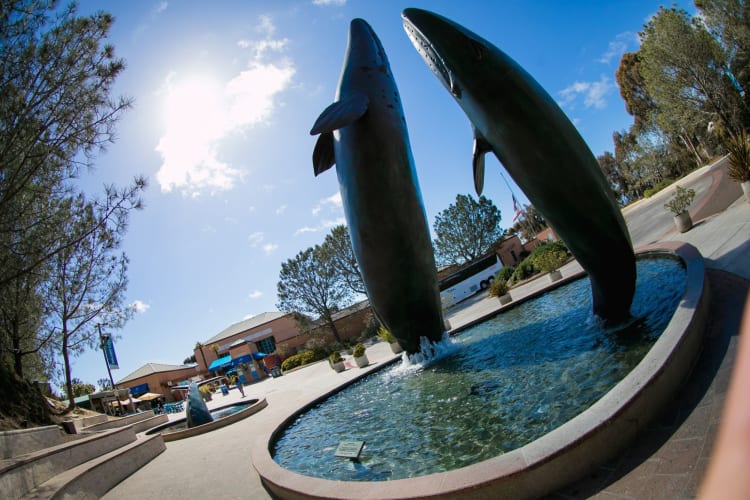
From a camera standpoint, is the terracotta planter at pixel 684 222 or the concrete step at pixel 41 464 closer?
the concrete step at pixel 41 464

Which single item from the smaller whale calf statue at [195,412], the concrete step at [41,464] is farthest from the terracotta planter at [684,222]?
the concrete step at [41,464]

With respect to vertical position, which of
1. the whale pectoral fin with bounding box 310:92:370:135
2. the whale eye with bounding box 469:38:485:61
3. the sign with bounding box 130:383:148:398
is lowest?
the sign with bounding box 130:383:148:398

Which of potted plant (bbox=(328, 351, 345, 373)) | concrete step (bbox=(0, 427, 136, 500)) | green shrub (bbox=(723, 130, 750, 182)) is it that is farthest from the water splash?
green shrub (bbox=(723, 130, 750, 182))

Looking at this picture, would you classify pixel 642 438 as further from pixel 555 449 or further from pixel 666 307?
pixel 666 307

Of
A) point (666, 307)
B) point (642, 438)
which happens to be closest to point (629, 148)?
point (666, 307)

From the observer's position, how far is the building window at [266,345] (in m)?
47.1

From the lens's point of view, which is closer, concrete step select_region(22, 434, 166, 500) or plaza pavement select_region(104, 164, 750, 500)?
plaza pavement select_region(104, 164, 750, 500)

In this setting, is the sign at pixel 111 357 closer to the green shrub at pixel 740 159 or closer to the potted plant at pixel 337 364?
the potted plant at pixel 337 364

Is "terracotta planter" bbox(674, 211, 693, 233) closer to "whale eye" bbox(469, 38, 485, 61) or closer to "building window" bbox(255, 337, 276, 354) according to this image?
"whale eye" bbox(469, 38, 485, 61)

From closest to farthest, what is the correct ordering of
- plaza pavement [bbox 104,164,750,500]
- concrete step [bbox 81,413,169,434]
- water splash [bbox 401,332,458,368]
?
1. plaza pavement [bbox 104,164,750,500]
2. water splash [bbox 401,332,458,368]
3. concrete step [bbox 81,413,169,434]

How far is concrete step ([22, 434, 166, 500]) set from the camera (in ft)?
20.5

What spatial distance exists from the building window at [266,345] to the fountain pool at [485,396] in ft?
131

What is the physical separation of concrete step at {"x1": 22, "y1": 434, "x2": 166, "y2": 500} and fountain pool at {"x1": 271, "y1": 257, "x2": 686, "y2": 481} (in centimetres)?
315

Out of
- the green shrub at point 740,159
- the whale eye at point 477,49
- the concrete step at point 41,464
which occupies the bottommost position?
the concrete step at point 41,464
